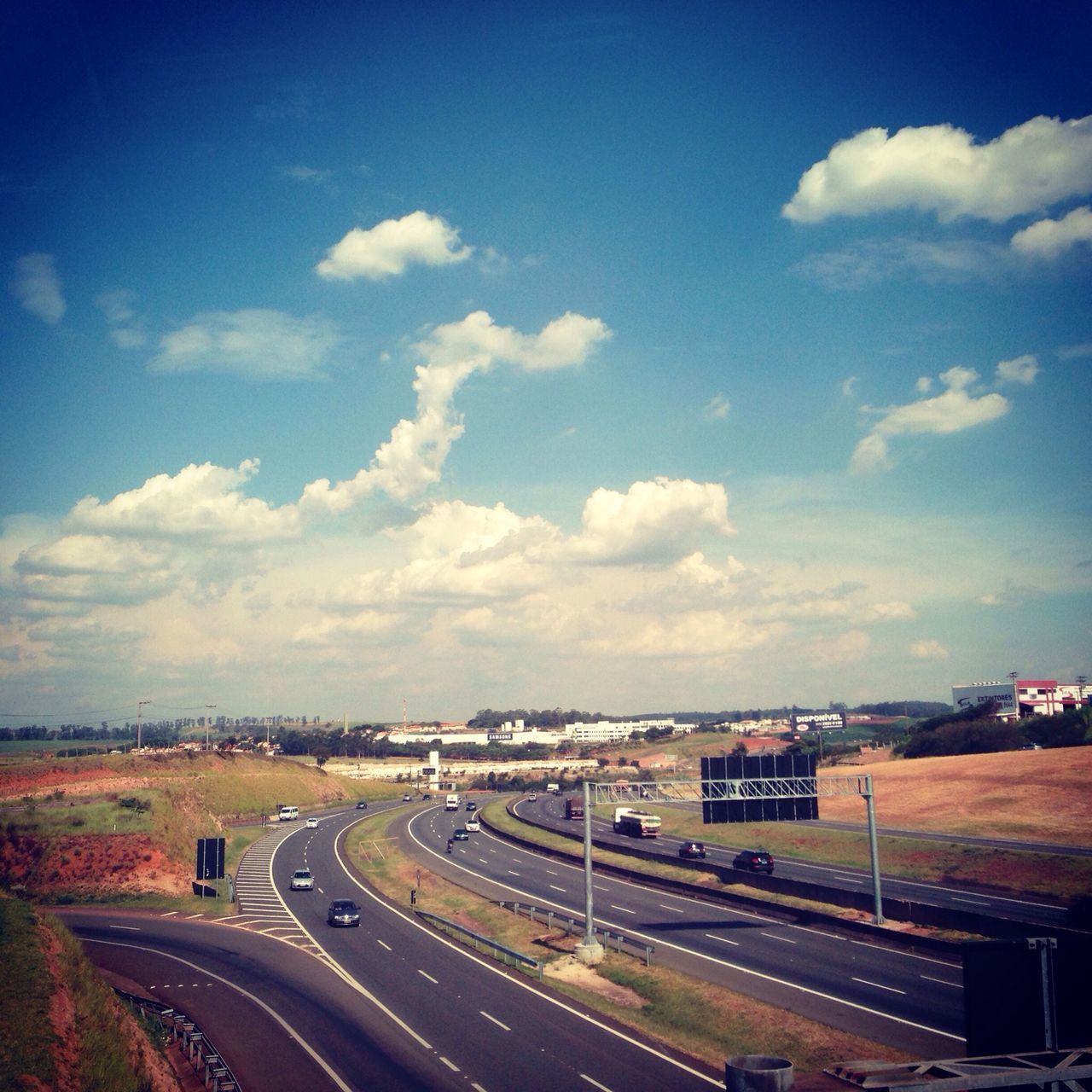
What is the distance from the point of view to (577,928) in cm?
4206

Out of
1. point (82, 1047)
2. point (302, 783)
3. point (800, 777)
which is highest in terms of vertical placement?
point (800, 777)

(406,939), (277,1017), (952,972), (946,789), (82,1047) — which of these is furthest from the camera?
(946,789)

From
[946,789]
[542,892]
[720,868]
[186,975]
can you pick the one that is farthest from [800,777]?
[946,789]

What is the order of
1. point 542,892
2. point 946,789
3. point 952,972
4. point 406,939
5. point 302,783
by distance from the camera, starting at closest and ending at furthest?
point 952,972, point 406,939, point 542,892, point 946,789, point 302,783

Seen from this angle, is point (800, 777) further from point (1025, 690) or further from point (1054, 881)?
point (1025, 690)

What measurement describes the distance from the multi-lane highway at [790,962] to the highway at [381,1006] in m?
6.47

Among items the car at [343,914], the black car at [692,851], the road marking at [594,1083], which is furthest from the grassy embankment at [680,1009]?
the black car at [692,851]

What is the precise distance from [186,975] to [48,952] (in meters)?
6.63

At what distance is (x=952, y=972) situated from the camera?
31.7 m

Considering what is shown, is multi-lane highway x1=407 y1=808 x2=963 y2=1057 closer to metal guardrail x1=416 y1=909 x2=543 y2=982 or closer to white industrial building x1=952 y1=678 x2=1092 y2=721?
metal guardrail x1=416 y1=909 x2=543 y2=982

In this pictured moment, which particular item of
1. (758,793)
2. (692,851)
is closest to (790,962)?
(758,793)

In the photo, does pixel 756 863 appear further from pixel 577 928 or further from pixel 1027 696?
pixel 1027 696

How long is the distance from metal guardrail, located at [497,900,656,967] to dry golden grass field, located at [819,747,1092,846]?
119 feet

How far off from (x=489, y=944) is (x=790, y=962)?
43.4 feet
